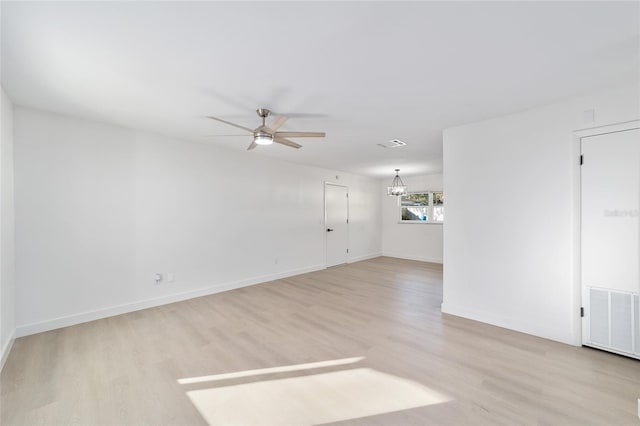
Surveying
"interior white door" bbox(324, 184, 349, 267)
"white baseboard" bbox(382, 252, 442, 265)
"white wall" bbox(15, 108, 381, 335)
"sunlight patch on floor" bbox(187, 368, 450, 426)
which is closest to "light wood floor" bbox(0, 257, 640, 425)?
"sunlight patch on floor" bbox(187, 368, 450, 426)

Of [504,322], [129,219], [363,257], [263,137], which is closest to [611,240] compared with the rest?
[504,322]

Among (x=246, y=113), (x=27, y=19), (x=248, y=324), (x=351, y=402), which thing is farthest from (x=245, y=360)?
(x=27, y=19)

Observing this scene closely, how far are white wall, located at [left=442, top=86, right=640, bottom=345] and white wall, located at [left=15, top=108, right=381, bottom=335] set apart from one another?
345 centimetres

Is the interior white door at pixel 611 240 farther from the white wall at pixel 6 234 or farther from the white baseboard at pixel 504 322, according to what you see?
the white wall at pixel 6 234

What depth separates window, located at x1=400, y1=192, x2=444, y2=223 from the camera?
7.32m

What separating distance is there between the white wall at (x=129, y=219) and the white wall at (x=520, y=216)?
11.3ft

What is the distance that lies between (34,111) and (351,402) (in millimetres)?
4538

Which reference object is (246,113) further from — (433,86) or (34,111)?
(34,111)

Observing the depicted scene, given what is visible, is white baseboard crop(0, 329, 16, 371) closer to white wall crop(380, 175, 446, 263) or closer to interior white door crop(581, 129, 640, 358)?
interior white door crop(581, 129, 640, 358)

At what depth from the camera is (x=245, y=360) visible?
241 cm

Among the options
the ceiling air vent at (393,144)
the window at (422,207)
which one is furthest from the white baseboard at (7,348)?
the window at (422,207)

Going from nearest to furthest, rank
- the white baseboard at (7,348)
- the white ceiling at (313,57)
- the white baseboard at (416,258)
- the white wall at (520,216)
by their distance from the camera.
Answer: the white ceiling at (313,57)
the white baseboard at (7,348)
the white wall at (520,216)
the white baseboard at (416,258)

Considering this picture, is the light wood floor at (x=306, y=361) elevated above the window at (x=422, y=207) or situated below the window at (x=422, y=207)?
below

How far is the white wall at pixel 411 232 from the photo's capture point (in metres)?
7.29
